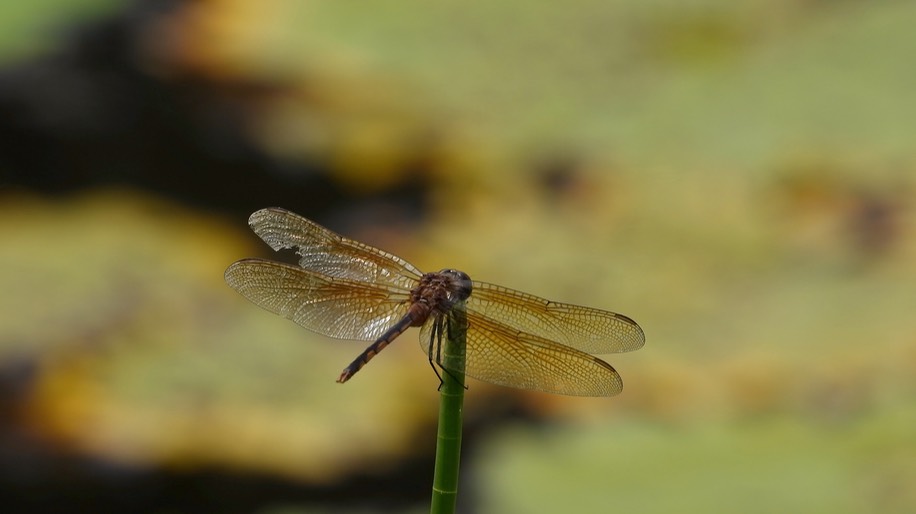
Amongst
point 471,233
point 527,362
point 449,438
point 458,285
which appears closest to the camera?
point 449,438

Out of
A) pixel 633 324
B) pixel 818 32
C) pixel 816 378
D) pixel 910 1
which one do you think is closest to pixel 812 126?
pixel 818 32

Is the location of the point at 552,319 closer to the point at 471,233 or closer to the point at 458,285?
the point at 458,285

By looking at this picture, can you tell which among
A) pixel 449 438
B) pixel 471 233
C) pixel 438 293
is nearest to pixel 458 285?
pixel 438 293

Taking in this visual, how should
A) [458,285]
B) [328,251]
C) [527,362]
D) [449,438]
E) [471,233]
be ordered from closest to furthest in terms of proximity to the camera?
[449,438] → [458,285] → [527,362] → [328,251] → [471,233]

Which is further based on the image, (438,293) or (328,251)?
(328,251)

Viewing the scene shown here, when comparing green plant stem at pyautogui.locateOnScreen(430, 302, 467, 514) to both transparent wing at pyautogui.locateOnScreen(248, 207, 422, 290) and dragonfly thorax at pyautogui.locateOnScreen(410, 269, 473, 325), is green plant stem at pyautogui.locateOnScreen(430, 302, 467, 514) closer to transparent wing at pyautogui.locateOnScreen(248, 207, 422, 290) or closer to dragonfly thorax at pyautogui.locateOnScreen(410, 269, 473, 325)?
dragonfly thorax at pyautogui.locateOnScreen(410, 269, 473, 325)

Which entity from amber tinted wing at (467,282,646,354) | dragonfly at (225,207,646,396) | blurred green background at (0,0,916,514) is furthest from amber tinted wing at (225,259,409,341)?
blurred green background at (0,0,916,514)

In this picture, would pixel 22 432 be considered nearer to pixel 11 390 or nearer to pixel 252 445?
pixel 11 390
